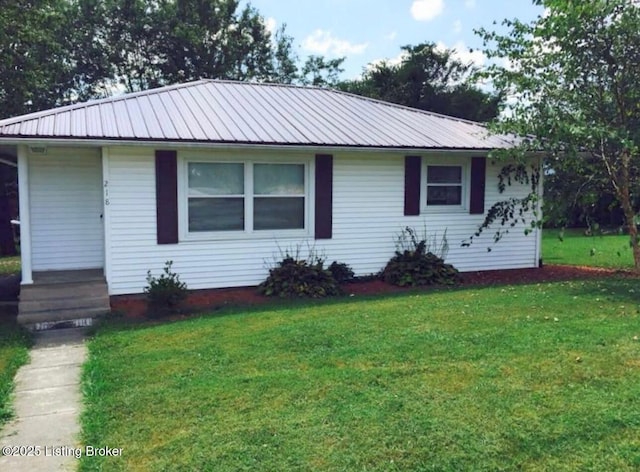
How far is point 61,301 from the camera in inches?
305

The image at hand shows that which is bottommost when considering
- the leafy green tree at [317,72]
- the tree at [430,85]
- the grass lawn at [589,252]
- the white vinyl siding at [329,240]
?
the grass lawn at [589,252]

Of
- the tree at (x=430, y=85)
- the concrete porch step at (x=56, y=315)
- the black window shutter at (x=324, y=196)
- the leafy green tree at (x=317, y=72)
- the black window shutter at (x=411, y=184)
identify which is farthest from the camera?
the leafy green tree at (x=317, y=72)

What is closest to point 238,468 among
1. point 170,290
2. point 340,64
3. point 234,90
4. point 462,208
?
point 170,290

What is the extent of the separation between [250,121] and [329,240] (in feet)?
8.40

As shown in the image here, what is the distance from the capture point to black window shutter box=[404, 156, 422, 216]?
408 inches

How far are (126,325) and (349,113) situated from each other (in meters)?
6.52

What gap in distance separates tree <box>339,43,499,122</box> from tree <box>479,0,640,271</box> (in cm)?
1656

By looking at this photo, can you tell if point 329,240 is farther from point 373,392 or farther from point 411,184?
point 373,392

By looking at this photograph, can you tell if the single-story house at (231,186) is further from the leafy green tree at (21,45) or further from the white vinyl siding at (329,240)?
the leafy green tree at (21,45)

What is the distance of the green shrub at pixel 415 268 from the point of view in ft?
32.6

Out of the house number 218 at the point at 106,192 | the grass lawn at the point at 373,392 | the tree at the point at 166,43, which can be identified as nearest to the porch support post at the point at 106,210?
the house number 218 at the point at 106,192

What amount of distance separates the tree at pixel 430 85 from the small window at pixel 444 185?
16015 millimetres

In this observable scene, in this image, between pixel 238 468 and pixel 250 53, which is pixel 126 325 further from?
pixel 250 53

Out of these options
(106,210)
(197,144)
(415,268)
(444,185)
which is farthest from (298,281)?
(444,185)
